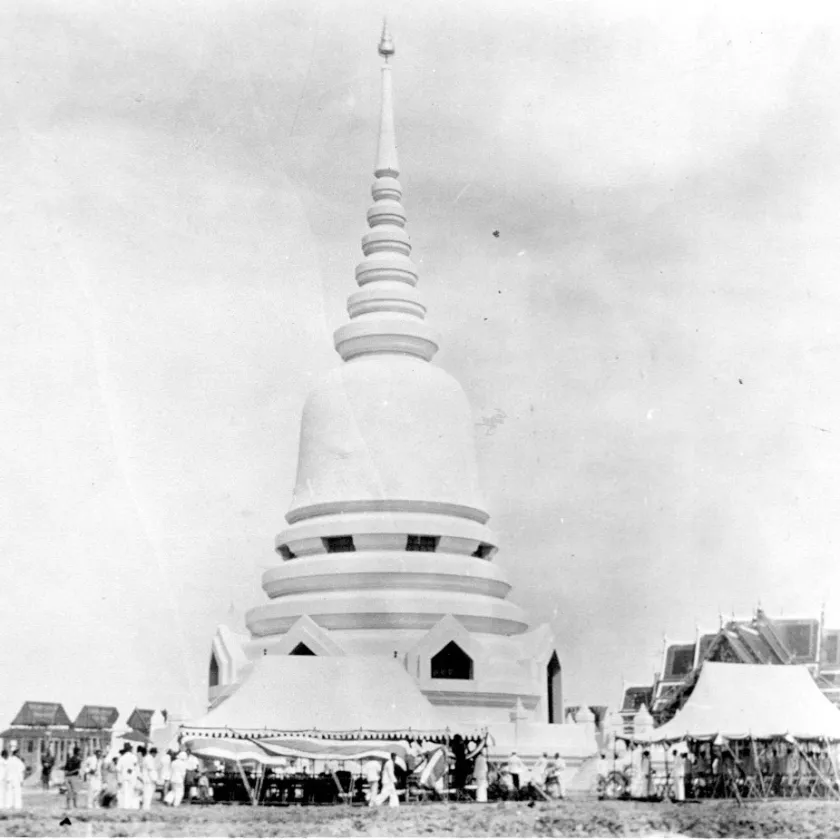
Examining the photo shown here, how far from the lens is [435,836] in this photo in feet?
69.5

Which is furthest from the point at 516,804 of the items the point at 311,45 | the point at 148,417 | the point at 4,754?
the point at 311,45

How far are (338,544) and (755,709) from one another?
1364 centimetres

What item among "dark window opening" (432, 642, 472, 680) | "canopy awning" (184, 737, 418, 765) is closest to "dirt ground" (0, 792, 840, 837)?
"canopy awning" (184, 737, 418, 765)

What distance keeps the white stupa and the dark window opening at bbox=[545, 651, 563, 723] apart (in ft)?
0.15

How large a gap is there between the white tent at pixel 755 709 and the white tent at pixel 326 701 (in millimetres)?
5559

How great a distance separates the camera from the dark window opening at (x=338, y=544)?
37.8 m

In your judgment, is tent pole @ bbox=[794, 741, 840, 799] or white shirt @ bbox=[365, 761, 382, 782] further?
tent pole @ bbox=[794, 741, 840, 799]

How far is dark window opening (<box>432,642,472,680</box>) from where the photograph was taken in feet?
114

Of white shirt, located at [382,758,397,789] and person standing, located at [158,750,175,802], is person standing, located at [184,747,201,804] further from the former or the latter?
white shirt, located at [382,758,397,789]

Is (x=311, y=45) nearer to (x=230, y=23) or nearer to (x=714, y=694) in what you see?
(x=230, y=23)

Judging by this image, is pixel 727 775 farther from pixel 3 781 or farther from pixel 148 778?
pixel 3 781

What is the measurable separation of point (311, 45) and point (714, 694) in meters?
16.9

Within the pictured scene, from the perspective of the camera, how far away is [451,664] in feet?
114

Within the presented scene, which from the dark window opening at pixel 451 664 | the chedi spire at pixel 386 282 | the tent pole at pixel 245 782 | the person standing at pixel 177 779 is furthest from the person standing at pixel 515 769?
the chedi spire at pixel 386 282
